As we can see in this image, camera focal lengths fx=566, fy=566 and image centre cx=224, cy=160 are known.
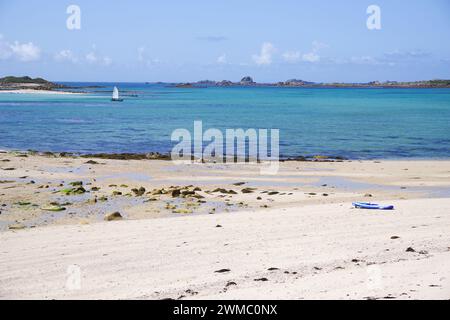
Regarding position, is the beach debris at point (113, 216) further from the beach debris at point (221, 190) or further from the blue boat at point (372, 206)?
the blue boat at point (372, 206)

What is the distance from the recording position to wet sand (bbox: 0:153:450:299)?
7953mm

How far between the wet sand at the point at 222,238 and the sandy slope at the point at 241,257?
2 centimetres

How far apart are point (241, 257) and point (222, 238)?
55.9 inches

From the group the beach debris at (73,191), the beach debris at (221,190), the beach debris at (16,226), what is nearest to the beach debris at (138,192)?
the beach debris at (73,191)

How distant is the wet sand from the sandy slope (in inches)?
0.9

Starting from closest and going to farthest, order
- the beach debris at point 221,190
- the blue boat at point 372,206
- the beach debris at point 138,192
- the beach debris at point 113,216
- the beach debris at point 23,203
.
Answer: the beach debris at point 113,216 < the blue boat at point 372,206 < the beach debris at point 23,203 < the beach debris at point 138,192 < the beach debris at point 221,190

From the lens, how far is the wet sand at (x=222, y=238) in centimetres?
795

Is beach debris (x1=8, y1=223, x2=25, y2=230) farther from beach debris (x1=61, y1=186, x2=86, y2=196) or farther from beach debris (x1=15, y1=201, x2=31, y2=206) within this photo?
beach debris (x1=61, y1=186, x2=86, y2=196)

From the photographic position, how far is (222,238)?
35.9 ft

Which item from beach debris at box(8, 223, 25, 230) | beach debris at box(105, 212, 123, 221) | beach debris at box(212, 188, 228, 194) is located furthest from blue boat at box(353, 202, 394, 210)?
beach debris at box(8, 223, 25, 230)

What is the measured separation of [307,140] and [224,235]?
28.0 metres

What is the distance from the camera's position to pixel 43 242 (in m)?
10.9

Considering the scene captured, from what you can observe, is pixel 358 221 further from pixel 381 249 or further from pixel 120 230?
pixel 120 230

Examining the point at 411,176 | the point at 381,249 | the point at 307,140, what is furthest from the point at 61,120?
the point at 381,249
